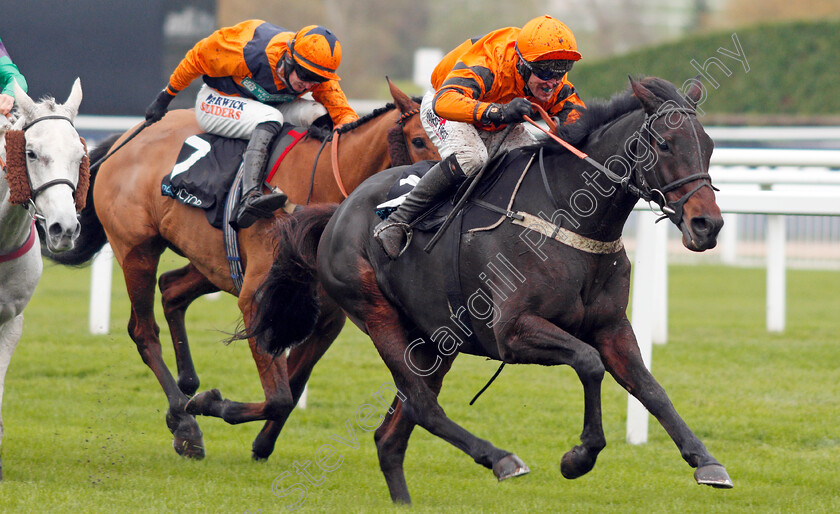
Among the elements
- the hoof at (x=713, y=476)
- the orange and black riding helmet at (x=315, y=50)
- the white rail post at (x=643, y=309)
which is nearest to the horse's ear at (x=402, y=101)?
the orange and black riding helmet at (x=315, y=50)

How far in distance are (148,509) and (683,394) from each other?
344cm

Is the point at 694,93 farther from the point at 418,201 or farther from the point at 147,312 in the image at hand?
the point at 147,312

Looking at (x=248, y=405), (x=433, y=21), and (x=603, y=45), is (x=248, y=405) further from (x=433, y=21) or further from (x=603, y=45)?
(x=433, y=21)

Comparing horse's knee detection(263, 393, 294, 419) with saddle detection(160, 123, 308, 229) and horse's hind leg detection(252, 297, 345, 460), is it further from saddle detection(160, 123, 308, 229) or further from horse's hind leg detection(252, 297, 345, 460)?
saddle detection(160, 123, 308, 229)

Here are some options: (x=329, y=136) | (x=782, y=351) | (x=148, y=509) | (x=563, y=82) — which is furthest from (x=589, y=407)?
(x=782, y=351)

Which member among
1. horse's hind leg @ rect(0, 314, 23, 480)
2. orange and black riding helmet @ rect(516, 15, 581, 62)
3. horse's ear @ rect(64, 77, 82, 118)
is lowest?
horse's hind leg @ rect(0, 314, 23, 480)

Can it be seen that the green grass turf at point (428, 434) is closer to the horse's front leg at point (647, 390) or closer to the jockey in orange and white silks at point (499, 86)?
the horse's front leg at point (647, 390)

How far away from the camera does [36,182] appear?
4.25 m

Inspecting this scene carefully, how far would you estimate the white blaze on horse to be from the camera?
416cm

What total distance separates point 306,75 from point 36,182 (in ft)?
4.64

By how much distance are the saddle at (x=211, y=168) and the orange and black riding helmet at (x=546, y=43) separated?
5.14ft

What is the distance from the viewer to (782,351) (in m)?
7.64

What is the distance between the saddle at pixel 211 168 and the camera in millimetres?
5215

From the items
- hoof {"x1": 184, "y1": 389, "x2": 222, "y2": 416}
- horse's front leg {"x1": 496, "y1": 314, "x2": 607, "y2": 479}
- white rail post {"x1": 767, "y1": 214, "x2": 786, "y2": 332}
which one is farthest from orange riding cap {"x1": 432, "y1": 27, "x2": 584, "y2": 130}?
white rail post {"x1": 767, "y1": 214, "x2": 786, "y2": 332}
